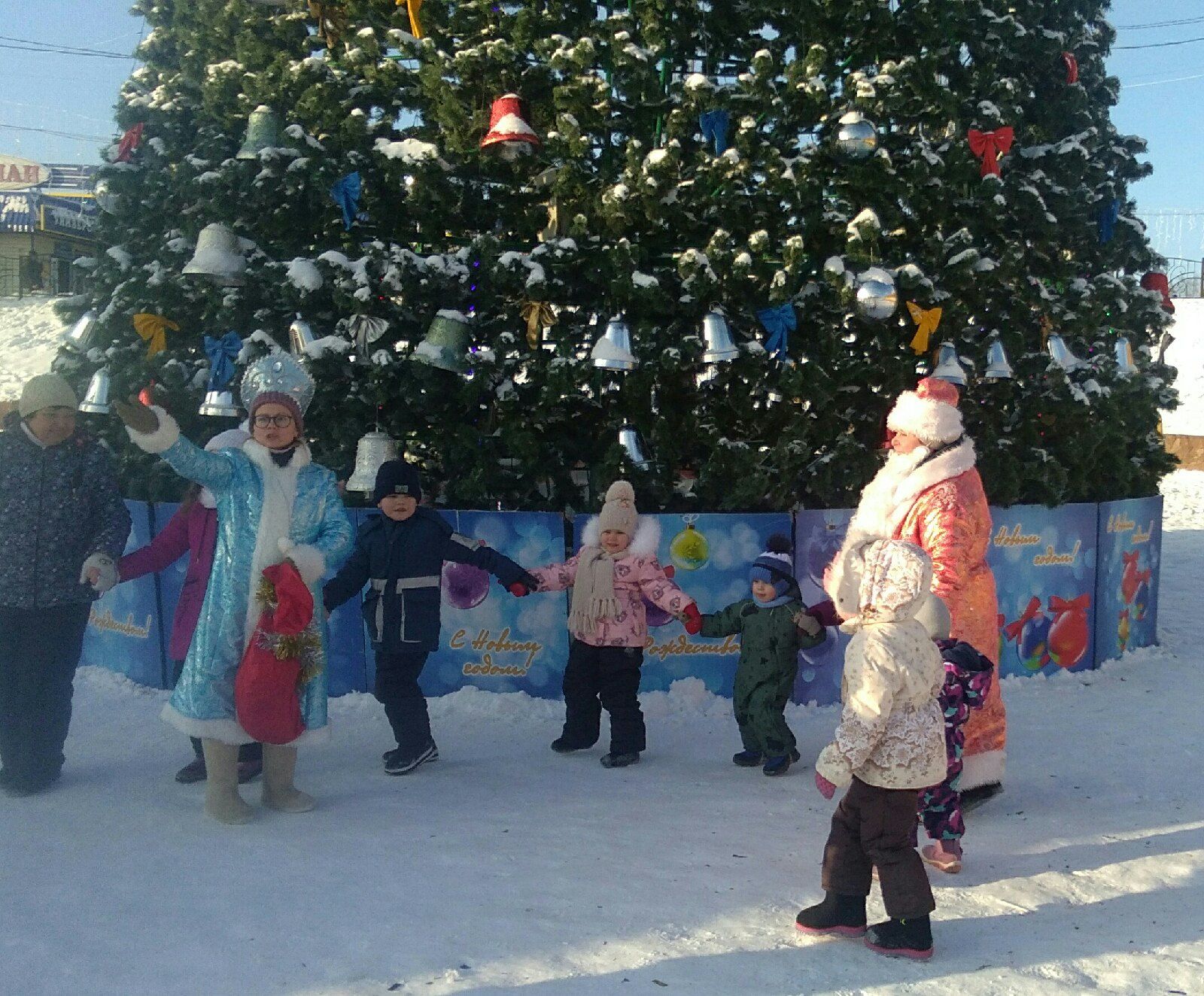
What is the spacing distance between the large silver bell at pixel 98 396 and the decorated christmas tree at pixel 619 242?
80mm

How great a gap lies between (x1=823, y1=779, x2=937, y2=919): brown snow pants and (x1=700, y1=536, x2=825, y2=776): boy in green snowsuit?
1817 mm

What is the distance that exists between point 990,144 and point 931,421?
3.16 m

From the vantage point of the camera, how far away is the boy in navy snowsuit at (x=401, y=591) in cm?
524

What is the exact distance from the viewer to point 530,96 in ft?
22.3

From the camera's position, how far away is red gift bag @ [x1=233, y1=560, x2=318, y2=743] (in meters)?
4.39

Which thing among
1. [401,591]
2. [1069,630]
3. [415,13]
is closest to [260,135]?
[415,13]

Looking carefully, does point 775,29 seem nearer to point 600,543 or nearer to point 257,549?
point 600,543

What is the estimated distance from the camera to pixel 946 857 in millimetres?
4188

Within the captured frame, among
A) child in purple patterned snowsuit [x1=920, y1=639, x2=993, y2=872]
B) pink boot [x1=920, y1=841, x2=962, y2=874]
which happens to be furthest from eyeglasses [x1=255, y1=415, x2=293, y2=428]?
pink boot [x1=920, y1=841, x2=962, y2=874]

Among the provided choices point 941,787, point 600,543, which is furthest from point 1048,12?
point 941,787

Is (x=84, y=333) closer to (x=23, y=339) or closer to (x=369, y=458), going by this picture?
(x=369, y=458)

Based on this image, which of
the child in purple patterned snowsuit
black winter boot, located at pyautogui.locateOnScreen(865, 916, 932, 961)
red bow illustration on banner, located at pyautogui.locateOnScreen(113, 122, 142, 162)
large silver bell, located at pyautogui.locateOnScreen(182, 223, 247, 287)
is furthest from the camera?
red bow illustration on banner, located at pyautogui.locateOnScreen(113, 122, 142, 162)

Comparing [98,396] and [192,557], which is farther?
[98,396]

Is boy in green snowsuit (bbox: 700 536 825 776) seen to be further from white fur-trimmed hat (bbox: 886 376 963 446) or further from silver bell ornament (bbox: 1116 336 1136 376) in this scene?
silver bell ornament (bbox: 1116 336 1136 376)
